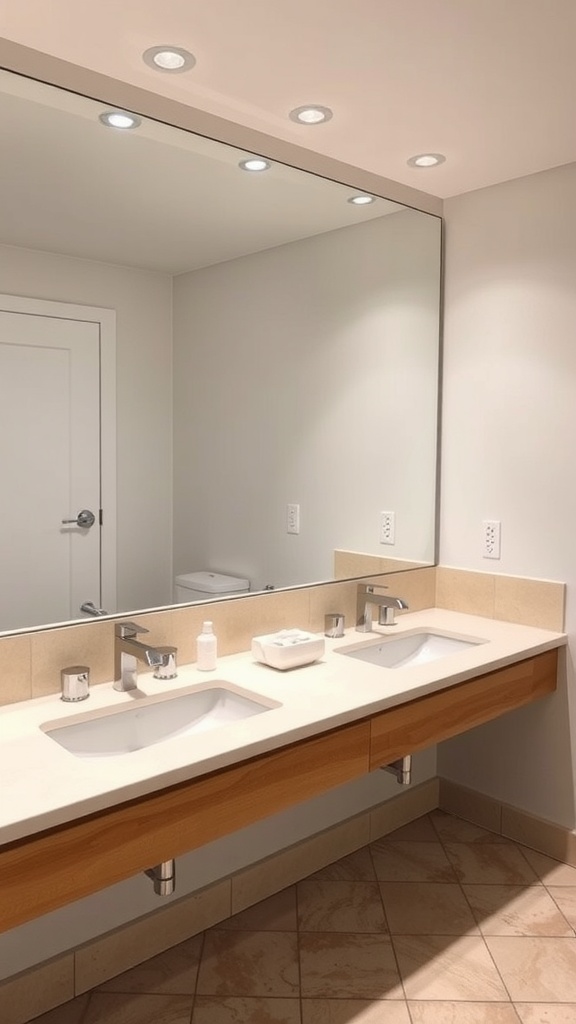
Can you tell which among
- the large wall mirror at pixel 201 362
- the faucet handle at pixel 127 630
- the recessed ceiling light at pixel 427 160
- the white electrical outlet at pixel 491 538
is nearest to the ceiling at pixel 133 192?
Result: the large wall mirror at pixel 201 362

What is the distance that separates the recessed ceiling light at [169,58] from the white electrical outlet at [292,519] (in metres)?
1.19

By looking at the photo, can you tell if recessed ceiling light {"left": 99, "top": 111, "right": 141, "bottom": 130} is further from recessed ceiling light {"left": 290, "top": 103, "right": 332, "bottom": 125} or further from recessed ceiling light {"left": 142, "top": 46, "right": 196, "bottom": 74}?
recessed ceiling light {"left": 290, "top": 103, "right": 332, "bottom": 125}

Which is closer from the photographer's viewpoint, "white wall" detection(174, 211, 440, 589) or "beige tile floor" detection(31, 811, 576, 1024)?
"beige tile floor" detection(31, 811, 576, 1024)

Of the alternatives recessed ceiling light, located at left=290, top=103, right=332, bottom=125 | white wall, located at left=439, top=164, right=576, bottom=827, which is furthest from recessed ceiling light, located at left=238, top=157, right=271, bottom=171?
white wall, located at left=439, top=164, right=576, bottom=827

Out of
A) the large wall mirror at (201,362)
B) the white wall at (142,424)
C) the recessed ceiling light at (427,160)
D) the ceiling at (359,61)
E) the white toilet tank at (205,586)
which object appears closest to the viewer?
the ceiling at (359,61)

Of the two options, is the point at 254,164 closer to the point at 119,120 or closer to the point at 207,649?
the point at 119,120

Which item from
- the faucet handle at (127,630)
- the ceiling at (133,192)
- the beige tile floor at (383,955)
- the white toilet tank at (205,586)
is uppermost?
the ceiling at (133,192)

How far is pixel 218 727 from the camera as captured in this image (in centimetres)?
177

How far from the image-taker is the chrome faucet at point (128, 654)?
5.89ft

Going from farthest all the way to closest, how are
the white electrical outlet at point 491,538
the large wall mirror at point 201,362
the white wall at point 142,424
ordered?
the white electrical outlet at point 491,538 < the white wall at point 142,424 < the large wall mirror at point 201,362

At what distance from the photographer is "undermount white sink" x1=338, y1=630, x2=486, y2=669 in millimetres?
2377

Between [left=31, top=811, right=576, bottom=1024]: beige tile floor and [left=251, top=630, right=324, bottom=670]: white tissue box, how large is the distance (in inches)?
30.5

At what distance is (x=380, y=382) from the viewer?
8.61 feet

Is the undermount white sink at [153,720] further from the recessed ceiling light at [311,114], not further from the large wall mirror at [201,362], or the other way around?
the recessed ceiling light at [311,114]
